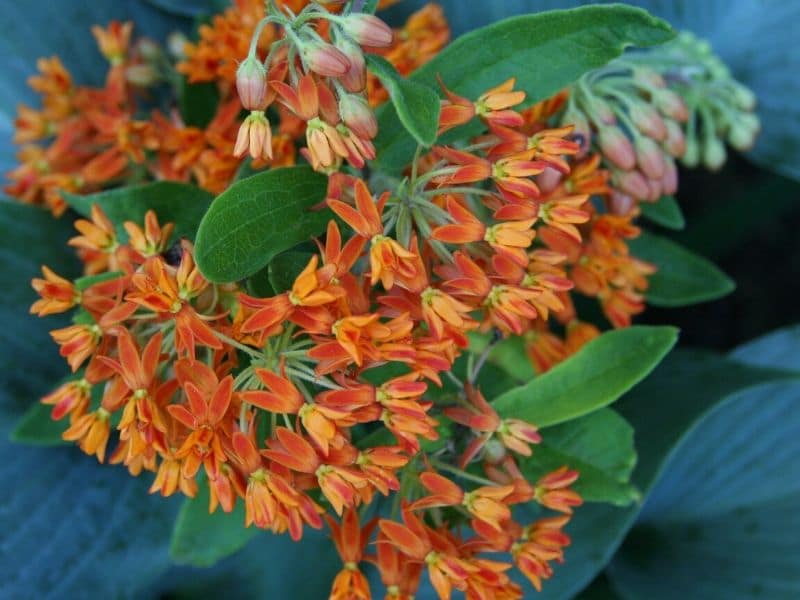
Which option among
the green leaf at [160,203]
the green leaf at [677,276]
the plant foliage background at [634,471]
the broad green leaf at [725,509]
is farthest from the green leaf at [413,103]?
the broad green leaf at [725,509]

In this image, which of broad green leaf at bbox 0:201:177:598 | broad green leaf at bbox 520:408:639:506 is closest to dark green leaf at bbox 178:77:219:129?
broad green leaf at bbox 0:201:177:598

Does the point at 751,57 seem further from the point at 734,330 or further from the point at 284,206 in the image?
the point at 284,206

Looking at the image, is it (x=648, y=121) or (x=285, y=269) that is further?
(x=648, y=121)

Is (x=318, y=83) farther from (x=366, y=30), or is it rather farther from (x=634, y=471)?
(x=634, y=471)

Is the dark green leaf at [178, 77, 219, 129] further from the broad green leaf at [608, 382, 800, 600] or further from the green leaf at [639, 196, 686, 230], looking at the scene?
the broad green leaf at [608, 382, 800, 600]

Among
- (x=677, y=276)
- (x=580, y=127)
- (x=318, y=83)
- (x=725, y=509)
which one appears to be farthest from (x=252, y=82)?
(x=725, y=509)

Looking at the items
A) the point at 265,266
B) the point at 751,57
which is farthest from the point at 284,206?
the point at 751,57

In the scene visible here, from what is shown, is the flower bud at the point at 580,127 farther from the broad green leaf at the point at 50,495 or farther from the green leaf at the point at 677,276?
the broad green leaf at the point at 50,495
